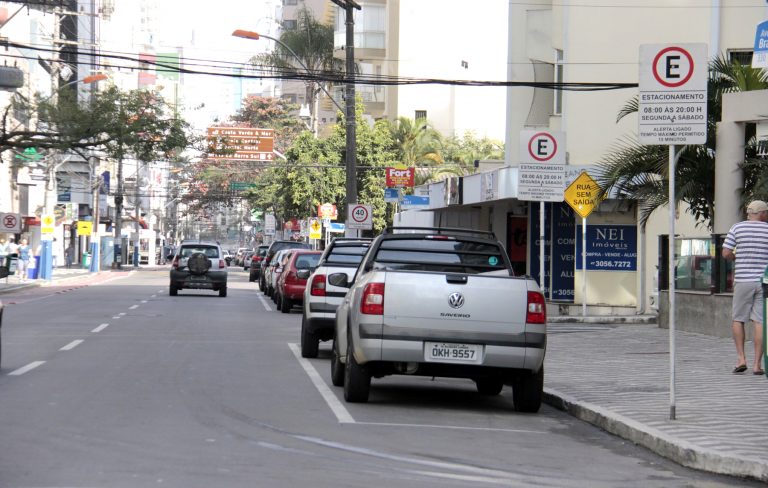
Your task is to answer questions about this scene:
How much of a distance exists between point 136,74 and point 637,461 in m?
171

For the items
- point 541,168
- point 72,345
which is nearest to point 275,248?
point 541,168

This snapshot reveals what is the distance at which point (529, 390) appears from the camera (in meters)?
11.8

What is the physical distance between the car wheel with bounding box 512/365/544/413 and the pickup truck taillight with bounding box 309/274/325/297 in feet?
20.4

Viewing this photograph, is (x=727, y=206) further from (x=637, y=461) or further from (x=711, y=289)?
(x=637, y=461)

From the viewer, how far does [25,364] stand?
15.4 m

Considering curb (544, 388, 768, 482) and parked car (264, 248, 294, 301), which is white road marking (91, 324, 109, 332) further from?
curb (544, 388, 768, 482)

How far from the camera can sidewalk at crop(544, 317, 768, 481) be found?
9.02 metres

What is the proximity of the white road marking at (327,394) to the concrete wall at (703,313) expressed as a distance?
7.61 m

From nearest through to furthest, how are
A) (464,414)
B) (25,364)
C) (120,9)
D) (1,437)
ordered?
(1,437)
(464,414)
(25,364)
(120,9)

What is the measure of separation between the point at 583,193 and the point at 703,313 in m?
5.47

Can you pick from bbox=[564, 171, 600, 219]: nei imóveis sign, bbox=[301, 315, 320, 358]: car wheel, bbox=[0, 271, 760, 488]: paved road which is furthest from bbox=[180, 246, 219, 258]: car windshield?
bbox=[301, 315, 320, 358]: car wheel

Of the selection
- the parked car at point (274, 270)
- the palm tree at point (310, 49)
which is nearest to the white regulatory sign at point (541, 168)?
the parked car at point (274, 270)

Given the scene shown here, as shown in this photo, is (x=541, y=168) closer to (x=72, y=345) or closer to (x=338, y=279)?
(x=72, y=345)

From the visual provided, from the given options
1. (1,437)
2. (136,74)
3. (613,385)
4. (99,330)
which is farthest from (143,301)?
(136,74)
